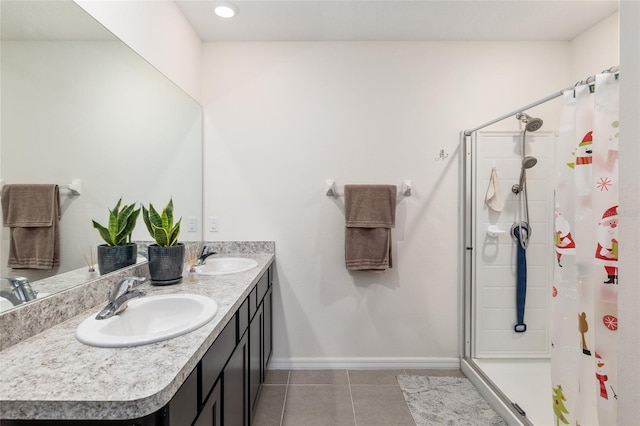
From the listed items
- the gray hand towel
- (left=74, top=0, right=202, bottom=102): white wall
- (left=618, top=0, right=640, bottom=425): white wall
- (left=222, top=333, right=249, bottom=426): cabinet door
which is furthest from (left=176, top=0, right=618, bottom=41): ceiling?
(left=222, top=333, right=249, bottom=426): cabinet door

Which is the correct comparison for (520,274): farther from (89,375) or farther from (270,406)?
(89,375)

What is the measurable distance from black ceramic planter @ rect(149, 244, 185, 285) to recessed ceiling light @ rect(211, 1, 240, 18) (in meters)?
1.50

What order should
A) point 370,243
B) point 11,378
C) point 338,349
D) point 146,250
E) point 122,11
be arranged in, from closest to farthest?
Result: 1. point 11,378
2. point 122,11
3. point 146,250
4. point 370,243
5. point 338,349

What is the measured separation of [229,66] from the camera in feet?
7.05

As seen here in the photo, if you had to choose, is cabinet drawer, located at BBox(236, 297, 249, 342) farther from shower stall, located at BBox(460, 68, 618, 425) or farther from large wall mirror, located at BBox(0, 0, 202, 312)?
shower stall, located at BBox(460, 68, 618, 425)

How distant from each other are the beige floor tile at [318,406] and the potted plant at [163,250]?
1.06 metres

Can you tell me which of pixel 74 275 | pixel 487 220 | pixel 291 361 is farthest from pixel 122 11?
pixel 487 220

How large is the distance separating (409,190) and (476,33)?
48.3 inches

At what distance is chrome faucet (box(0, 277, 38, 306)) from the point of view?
2.75 ft

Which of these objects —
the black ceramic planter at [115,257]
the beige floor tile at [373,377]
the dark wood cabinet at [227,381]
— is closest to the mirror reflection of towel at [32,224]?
the black ceramic planter at [115,257]

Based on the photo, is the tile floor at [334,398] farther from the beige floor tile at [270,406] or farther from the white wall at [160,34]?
the white wall at [160,34]

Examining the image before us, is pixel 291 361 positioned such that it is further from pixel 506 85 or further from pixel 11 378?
pixel 506 85

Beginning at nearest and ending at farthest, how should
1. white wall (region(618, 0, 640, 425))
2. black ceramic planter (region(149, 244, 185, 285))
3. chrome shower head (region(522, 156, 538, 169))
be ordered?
white wall (region(618, 0, 640, 425))
black ceramic planter (region(149, 244, 185, 285))
chrome shower head (region(522, 156, 538, 169))

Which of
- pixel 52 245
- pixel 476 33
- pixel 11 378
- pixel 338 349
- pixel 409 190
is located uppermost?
pixel 476 33
